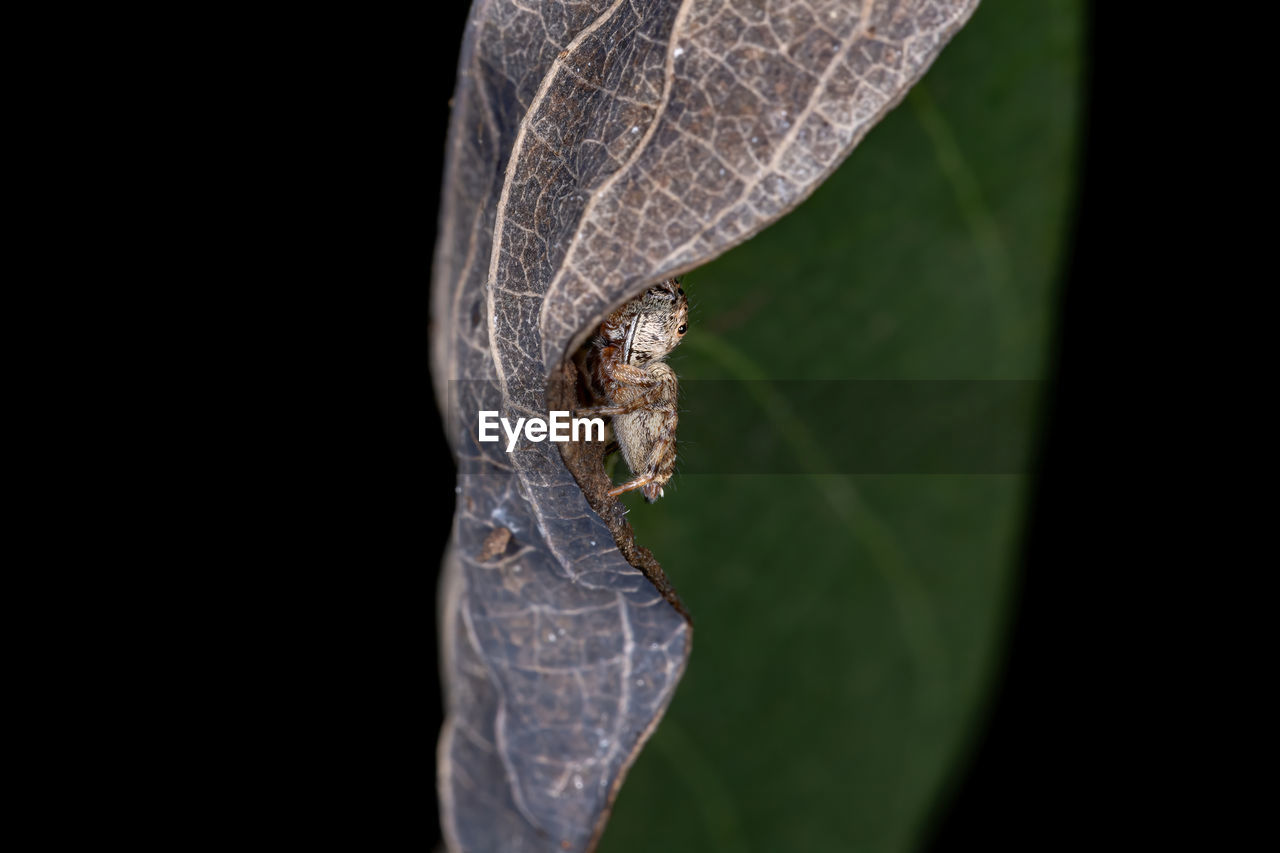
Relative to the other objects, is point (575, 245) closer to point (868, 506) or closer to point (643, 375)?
point (643, 375)

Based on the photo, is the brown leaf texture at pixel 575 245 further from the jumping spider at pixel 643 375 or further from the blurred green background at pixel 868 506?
the blurred green background at pixel 868 506

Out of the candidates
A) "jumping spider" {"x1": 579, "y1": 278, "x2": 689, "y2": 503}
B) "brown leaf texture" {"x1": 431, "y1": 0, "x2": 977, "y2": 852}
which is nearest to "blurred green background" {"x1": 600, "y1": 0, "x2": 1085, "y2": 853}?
"jumping spider" {"x1": 579, "y1": 278, "x2": 689, "y2": 503}

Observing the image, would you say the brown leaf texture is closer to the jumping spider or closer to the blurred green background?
the jumping spider

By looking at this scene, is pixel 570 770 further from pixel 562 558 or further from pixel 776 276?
pixel 776 276

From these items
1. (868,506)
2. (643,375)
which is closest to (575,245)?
(643,375)

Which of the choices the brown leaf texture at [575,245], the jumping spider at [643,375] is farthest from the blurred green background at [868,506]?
the brown leaf texture at [575,245]

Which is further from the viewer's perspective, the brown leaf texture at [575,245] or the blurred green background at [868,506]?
the blurred green background at [868,506]
